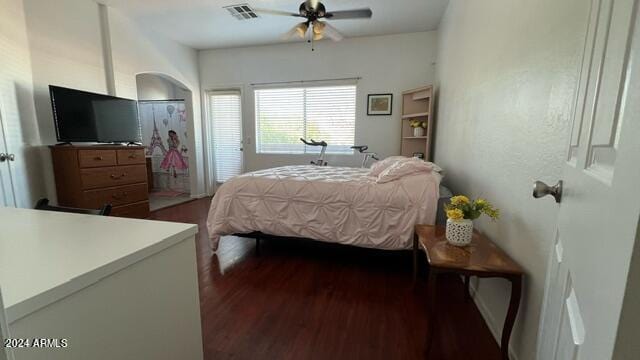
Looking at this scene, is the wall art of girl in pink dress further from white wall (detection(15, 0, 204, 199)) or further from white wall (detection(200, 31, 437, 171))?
white wall (detection(15, 0, 204, 199))

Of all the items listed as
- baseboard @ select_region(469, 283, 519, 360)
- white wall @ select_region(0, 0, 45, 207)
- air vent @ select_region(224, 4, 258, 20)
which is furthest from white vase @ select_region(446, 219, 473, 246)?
white wall @ select_region(0, 0, 45, 207)

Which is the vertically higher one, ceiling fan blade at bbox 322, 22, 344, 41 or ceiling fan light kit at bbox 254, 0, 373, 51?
ceiling fan light kit at bbox 254, 0, 373, 51

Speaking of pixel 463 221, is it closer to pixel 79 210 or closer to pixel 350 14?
pixel 79 210

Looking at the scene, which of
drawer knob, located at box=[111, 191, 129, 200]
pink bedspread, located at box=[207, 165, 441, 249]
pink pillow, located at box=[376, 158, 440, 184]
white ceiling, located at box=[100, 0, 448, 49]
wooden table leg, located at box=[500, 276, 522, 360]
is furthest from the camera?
white ceiling, located at box=[100, 0, 448, 49]

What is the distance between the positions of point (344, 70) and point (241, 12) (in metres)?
1.71

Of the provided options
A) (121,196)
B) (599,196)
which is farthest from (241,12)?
(599,196)

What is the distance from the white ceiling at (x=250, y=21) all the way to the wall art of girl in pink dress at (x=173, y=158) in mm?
1935

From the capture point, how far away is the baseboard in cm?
137

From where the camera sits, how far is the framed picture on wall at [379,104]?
4.22 meters

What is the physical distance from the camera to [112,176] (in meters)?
3.03

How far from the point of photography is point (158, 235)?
30.7 inches

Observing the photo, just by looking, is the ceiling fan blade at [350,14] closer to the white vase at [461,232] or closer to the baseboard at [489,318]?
the white vase at [461,232]

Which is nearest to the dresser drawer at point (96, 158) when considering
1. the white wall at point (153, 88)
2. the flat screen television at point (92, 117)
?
the flat screen television at point (92, 117)

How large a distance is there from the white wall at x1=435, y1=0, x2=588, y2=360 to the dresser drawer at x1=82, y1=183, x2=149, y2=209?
3677 millimetres
